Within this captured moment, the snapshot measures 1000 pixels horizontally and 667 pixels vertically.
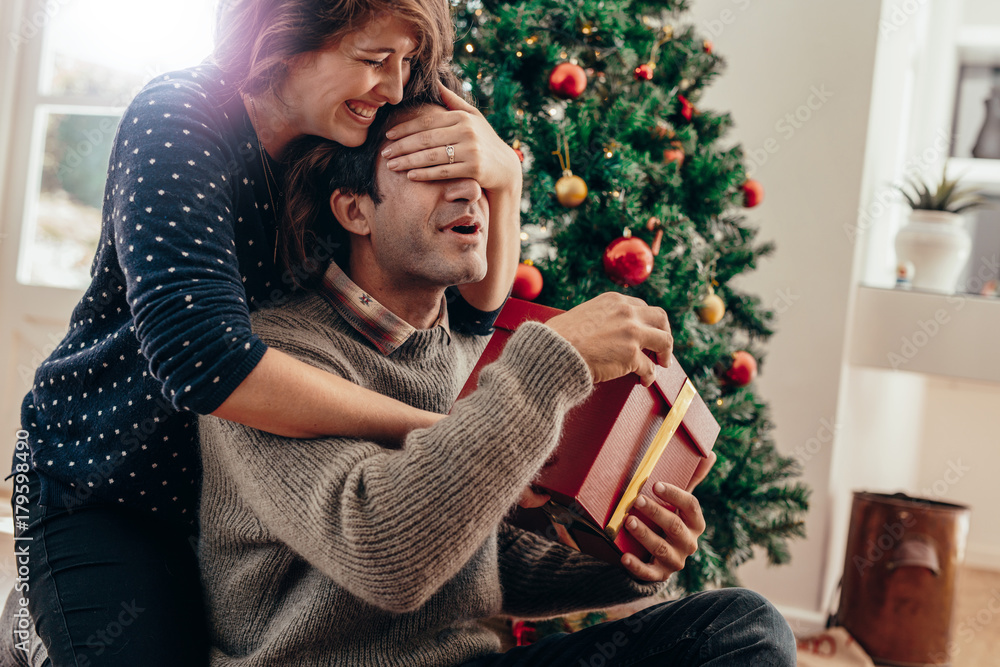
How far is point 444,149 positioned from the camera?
3.31 ft

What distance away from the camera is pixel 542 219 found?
162cm

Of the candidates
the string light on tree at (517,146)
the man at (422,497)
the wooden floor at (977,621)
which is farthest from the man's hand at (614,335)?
the wooden floor at (977,621)

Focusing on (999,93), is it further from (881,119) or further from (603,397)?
(603,397)

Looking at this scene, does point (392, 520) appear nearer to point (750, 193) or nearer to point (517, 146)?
point (517, 146)

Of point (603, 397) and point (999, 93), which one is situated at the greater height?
point (999, 93)

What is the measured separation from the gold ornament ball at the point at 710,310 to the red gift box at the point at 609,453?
787 millimetres

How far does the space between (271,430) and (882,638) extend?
2.26 m

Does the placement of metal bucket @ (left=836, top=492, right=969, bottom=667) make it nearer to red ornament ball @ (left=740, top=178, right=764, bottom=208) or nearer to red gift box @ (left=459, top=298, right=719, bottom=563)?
red ornament ball @ (left=740, top=178, right=764, bottom=208)

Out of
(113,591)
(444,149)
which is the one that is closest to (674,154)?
(444,149)

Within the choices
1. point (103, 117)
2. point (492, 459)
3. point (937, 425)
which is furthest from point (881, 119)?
point (103, 117)

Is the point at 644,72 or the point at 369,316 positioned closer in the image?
the point at 369,316

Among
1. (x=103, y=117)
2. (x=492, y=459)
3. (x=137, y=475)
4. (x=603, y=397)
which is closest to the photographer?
(x=492, y=459)

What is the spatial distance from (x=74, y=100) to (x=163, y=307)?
2.72 meters

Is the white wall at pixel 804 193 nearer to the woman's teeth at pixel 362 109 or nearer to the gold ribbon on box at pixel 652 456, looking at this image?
the gold ribbon on box at pixel 652 456
